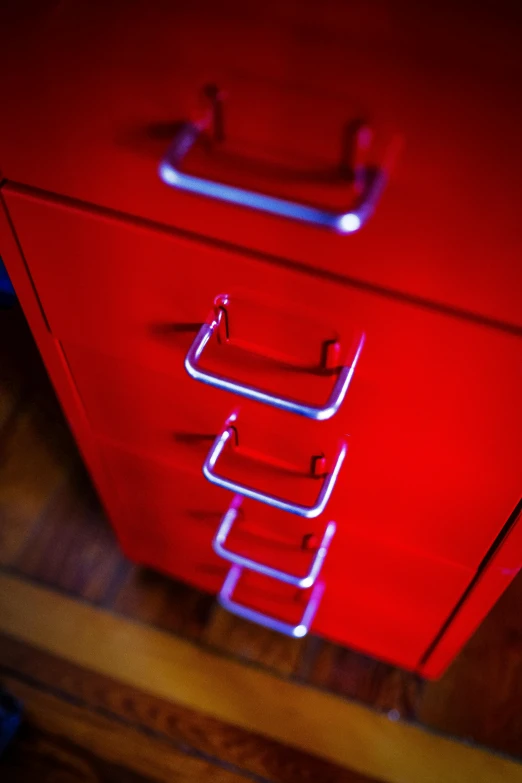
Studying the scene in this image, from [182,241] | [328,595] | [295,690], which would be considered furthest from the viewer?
[295,690]

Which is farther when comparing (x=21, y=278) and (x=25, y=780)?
(x=25, y=780)

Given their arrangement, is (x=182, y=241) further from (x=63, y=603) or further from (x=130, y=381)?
(x=63, y=603)

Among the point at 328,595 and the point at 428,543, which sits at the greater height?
the point at 428,543

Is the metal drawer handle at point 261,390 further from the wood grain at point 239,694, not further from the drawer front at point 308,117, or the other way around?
the wood grain at point 239,694

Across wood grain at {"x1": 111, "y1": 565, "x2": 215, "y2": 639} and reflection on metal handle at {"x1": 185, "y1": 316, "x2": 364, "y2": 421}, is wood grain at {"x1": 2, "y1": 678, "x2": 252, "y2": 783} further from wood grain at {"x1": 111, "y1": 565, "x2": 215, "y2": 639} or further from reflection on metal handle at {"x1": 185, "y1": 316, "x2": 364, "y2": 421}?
reflection on metal handle at {"x1": 185, "y1": 316, "x2": 364, "y2": 421}

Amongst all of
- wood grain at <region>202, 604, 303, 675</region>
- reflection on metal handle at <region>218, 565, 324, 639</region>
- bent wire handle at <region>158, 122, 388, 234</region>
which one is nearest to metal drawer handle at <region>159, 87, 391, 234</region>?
bent wire handle at <region>158, 122, 388, 234</region>

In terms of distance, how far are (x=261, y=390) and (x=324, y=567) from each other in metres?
0.35

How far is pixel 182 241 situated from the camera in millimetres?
425

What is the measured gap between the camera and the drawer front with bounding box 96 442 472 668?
69cm

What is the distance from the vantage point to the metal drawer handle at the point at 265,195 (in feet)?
1.07

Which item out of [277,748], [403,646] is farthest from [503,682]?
[277,748]

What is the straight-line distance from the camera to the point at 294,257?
0.40 metres

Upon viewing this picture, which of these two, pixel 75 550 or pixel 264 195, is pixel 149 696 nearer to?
pixel 75 550

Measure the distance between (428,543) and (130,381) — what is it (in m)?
0.30
